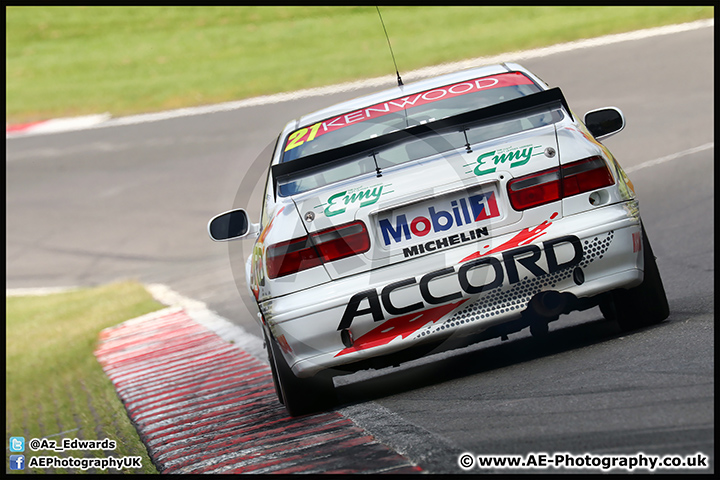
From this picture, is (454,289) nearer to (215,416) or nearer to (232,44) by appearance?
(215,416)

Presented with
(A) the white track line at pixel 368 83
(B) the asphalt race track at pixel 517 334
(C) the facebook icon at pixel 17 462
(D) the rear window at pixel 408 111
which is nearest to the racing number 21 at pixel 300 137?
(D) the rear window at pixel 408 111

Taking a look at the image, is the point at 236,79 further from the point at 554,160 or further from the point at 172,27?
the point at 554,160

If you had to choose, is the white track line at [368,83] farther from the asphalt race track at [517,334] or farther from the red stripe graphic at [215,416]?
the red stripe graphic at [215,416]

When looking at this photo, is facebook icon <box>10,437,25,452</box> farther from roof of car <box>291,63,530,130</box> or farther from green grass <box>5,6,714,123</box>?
green grass <box>5,6,714,123</box>

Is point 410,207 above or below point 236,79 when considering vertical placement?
above

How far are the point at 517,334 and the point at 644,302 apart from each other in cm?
149

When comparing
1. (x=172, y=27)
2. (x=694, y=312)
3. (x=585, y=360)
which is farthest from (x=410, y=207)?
(x=172, y=27)

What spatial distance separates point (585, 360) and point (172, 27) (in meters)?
29.3

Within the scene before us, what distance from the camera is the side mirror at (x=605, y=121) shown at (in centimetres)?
553

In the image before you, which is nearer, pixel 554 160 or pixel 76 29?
pixel 554 160

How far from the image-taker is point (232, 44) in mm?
29438

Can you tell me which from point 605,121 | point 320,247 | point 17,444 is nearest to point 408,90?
point 605,121

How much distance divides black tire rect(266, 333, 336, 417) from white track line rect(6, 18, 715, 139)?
1689 cm

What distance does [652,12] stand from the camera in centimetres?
2416
